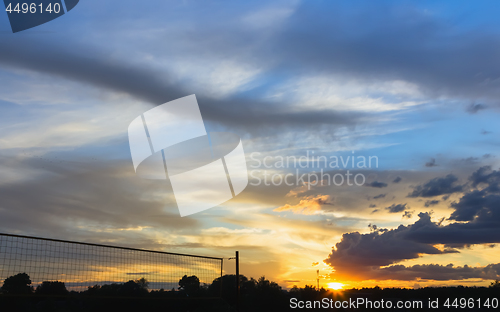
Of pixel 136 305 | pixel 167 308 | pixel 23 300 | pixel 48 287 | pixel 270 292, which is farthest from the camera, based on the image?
pixel 270 292

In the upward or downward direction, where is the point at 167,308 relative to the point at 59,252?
downward

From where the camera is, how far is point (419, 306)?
7462 centimetres

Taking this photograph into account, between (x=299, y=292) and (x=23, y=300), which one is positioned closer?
(x=23, y=300)

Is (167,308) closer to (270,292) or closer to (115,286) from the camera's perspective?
(115,286)

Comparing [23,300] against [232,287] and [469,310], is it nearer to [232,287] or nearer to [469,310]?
[232,287]

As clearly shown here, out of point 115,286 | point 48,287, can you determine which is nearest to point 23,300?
point 115,286

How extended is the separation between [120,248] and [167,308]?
1170 inches

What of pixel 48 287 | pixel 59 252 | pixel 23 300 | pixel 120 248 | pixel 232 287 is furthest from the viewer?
pixel 232 287

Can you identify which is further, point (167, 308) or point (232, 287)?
point (232, 287)

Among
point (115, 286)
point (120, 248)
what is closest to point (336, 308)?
point (115, 286)

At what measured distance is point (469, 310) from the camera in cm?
6109

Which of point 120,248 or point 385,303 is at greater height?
point 120,248

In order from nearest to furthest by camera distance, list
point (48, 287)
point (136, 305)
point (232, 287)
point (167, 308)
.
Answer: point (48, 287) < point (136, 305) < point (167, 308) < point (232, 287)

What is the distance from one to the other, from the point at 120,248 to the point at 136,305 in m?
26.7
